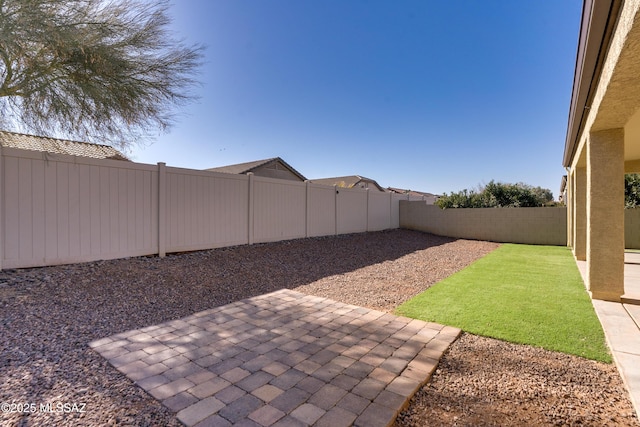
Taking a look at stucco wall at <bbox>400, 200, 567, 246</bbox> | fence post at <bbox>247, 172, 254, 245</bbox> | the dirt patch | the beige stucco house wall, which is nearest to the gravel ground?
the dirt patch

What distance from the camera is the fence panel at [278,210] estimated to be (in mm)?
8633

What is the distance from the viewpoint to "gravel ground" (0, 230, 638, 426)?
2117 millimetres

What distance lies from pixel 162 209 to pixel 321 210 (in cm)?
564

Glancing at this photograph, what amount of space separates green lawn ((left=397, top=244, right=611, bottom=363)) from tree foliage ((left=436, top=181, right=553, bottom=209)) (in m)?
8.16

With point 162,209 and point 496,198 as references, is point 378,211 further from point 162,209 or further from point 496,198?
point 162,209

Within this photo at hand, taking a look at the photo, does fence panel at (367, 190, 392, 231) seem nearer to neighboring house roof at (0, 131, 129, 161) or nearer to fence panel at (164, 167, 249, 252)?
fence panel at (164, 167, 249, 252)

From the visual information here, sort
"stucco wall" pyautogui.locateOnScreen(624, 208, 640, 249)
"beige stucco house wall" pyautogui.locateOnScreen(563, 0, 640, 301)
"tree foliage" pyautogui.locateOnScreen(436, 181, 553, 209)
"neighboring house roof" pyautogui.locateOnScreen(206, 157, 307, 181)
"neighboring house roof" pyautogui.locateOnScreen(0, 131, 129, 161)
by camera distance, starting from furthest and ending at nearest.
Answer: "neighboring house roof" pyautogui.locateOnScreen(206, 157, 307, 181)
"tree foliage" pyautogui.locateOnScreen(436, 181, 553, 209)
"stucco wall" pyautogui.locateOnScreen(624, 208, 640, 249)
"neighboring house roof" pyautogui.locateOnScreen(0, 131, 129, 161)
"beige stucco house wall" pyautogui.locateOnScreen(563, 0, 640, 301)

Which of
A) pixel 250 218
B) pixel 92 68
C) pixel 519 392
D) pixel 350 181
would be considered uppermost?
pixel 350 181

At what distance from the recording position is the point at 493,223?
13703 mm

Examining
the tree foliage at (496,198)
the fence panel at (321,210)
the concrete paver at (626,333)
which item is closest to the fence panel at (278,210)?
the fence panel at (321,210)

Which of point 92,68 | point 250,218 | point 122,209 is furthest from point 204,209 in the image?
point 92,68

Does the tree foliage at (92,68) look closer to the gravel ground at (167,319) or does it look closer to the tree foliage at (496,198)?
the gravel ground at (167,319)

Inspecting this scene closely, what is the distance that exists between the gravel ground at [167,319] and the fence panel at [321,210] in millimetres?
3470

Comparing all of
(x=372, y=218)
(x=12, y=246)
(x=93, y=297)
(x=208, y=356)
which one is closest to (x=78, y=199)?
(x=12, y=246)
